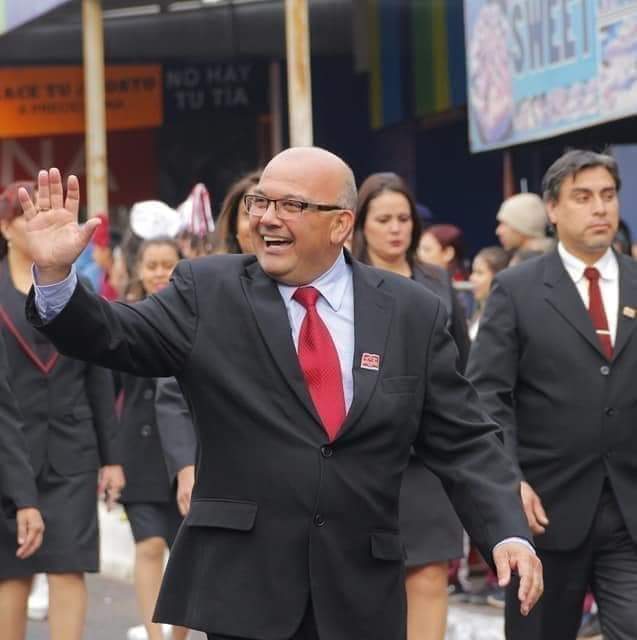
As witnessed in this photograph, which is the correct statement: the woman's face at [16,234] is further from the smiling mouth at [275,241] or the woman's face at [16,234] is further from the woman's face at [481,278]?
the woman's face at [481,278]

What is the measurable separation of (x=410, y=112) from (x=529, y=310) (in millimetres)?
13573

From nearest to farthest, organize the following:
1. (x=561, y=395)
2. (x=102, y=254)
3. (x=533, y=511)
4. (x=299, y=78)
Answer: (x=533, y=511)
(x=561, y=395)
(x=299, y=78)
(x=102, y=254)

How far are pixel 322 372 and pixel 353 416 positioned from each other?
0.15 meters

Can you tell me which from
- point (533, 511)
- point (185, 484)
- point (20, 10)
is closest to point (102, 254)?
point (20, 10)

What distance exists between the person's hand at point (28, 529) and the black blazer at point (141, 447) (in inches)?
59.3

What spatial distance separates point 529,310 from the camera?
6.82 m

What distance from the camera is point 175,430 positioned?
7.91 metres

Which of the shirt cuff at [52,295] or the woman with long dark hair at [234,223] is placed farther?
the woman with long dark hair at [234,223]

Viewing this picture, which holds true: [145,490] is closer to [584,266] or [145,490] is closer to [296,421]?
[584,266]

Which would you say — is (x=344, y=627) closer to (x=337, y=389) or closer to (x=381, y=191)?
(x=337, y=389)

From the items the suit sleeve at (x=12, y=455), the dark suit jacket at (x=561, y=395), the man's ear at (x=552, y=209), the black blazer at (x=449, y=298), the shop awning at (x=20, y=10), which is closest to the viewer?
the dark suit jacket at (x=561, y=395)

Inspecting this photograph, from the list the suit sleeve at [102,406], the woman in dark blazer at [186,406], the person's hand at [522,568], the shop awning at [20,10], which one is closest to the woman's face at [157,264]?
the suit sleeve at [102,406]

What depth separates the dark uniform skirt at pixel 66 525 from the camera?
26.2ft

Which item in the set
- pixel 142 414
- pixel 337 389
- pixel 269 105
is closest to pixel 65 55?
pixel 269 105
